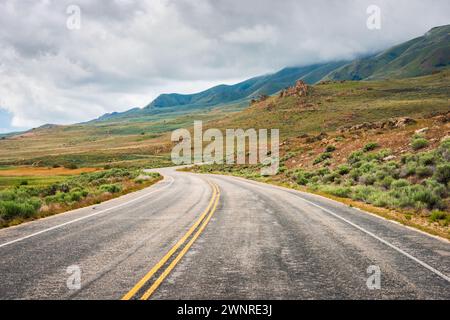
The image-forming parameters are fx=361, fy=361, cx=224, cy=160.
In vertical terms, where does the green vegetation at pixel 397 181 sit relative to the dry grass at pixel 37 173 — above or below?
above

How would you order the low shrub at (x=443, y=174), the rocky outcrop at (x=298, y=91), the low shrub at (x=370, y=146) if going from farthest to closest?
the rocky outcrop at (x=298, y=91) < the low shrub at (x=370, y=146) < the low shrub at (x=443, y=174)

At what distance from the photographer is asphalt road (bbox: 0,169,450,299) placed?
568cm

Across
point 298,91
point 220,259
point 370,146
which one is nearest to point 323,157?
point 370,146

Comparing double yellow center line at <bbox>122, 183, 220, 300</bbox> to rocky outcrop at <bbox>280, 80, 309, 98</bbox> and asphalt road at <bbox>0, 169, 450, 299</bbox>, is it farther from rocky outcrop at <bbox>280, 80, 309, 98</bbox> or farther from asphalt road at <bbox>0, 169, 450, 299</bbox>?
rocky outcrop at <bbox>280, 80, 309, 98</bbox>

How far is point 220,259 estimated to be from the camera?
738cm

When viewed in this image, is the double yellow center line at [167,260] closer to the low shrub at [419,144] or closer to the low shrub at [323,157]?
the low shrub at [419,144]

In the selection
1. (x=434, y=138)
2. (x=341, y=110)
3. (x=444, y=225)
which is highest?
(x=341, y=110)

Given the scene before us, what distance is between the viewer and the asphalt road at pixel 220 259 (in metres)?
5.68

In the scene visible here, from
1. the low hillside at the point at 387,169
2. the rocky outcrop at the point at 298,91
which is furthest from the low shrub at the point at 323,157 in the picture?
the rocky outcrop at the point at 298,91

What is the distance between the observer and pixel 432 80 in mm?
151250

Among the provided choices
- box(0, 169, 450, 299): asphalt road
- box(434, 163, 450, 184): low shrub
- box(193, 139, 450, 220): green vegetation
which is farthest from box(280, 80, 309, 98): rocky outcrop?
box(0, 169, 450, 299): asphalt road
